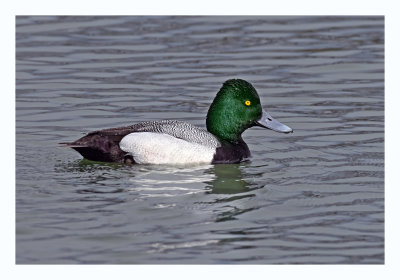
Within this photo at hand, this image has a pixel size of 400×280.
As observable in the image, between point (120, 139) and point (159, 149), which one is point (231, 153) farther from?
point (120, 139)

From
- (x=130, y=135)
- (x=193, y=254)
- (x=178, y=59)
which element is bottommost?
(x=193, y=254)

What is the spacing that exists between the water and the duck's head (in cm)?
43

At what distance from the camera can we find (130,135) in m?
11.0

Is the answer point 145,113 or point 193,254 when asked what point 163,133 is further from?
point 193,254

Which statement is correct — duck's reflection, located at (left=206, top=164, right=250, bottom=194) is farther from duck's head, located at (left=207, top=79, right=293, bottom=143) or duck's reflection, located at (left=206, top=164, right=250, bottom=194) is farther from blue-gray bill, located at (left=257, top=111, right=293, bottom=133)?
blue-gray bill, located at (left=257, top=111, right=293, bottom=133)

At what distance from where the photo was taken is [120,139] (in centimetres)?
1095

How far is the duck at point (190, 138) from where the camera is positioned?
10.9 meters

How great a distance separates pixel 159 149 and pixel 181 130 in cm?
38

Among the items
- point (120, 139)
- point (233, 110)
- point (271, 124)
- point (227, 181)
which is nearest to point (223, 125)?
point (233, 110)

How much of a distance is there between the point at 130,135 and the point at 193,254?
3079 millimetres

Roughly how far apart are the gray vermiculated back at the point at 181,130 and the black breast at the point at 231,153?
0.09 m

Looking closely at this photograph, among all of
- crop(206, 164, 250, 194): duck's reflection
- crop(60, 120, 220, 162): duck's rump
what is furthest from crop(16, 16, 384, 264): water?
crop(60, 120, 220, 162): duck's rump

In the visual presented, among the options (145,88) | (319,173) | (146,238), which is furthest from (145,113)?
(146,238)

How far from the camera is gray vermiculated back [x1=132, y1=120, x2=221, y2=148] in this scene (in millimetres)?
11155
